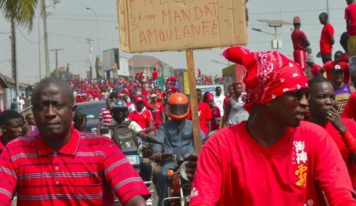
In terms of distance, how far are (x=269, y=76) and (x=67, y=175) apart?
1.25 meters

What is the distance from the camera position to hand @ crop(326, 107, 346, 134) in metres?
5.41

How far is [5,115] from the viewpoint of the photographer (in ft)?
26.6

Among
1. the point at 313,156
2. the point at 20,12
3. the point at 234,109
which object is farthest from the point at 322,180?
the point at 20,12

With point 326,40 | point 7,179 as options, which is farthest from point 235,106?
point 7,179

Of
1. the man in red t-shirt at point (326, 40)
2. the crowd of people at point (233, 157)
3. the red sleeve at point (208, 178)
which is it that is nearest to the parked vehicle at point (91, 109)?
the man in red t-shirt at point (326, 40)

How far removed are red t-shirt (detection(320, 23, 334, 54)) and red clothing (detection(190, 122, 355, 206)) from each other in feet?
35.5

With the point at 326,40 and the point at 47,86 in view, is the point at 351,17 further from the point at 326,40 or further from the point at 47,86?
the point at 47,86

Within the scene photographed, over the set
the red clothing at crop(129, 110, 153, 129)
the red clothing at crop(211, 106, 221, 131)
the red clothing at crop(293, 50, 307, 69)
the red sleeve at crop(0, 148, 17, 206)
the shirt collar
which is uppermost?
the red clothing at crop(293, 50, 307, 69)

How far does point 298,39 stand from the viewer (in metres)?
14.5

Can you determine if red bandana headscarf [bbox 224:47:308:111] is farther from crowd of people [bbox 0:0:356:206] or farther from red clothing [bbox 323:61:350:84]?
red clothing [bbox 323:61:350:84]

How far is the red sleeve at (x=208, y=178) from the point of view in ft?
11.5

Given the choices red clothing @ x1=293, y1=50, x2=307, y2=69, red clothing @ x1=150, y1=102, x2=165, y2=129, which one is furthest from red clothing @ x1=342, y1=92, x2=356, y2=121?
red clothing @ x1=150, y1=102, x2=165, y2=129

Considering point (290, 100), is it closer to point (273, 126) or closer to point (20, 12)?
point (273, 126)

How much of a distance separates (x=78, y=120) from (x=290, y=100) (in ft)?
22.0
